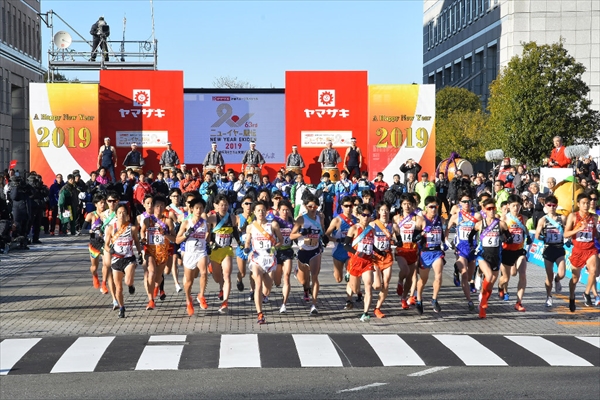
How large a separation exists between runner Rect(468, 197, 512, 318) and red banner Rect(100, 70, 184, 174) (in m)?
20.7

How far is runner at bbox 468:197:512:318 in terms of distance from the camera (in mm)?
16469

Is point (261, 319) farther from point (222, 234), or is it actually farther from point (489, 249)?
point (489, 249)

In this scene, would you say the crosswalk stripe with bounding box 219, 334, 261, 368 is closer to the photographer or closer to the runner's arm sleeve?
the runner's arm sleeve

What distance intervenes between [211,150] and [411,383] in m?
25.1

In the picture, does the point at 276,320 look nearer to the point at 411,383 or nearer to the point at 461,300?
the point at 461,300

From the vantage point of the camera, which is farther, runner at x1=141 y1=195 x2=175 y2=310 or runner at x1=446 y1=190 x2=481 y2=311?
runner at x1=446 y1=190 x2=481 y2=311

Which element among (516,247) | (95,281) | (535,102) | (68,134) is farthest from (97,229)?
Result: (535,102)

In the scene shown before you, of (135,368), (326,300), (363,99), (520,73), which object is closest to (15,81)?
(520,73)

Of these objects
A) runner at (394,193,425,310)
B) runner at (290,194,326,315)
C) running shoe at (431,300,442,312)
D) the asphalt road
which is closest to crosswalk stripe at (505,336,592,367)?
the asphalt road

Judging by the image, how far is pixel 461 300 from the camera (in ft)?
60.5

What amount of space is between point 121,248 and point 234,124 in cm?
2060

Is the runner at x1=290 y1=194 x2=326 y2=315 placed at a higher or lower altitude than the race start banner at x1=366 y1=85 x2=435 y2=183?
lower

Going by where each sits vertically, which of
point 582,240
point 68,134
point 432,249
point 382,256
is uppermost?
point 68,134

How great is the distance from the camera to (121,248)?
16.1 metres
